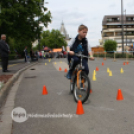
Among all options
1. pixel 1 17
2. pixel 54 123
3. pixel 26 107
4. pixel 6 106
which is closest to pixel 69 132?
pixel 54 123

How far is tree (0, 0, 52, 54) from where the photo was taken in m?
22.3

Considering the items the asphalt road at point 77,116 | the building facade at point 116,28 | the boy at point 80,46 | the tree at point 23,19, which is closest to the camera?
the asphalt road at point 77,116

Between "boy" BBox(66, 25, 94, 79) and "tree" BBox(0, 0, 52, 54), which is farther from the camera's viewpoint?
"tree" BBox(0, 0, 52, 54)

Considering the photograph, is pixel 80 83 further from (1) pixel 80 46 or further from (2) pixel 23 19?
(2) pixel 23 19

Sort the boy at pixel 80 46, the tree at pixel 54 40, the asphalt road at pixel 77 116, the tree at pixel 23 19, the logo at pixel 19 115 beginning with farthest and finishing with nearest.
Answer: the tree at pixel 54 40 → the tree at pixel 23 19 → the boy at pixel 80 46 → the logo at pixel 19 115 → the asphalt road at pixel 77 116

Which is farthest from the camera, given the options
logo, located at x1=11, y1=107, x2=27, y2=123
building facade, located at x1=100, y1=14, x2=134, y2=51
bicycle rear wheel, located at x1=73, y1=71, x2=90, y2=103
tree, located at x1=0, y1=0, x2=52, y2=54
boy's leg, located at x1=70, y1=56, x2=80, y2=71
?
building facade, located at x1=100, y1=14, x2=134, y2=51

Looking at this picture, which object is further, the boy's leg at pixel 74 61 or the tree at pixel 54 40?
the tree at pixel 54 40

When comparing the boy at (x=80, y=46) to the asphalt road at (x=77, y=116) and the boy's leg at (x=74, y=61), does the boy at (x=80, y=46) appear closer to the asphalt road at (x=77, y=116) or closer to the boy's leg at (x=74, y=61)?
the boy's leg at (x=74, y=61)

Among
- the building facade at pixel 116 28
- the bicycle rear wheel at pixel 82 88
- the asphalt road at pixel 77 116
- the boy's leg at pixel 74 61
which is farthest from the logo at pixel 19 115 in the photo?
the building facade at pixel 116 28

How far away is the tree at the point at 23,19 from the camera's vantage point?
22297 mm

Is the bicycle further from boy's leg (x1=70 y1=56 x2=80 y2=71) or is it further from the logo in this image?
the logo

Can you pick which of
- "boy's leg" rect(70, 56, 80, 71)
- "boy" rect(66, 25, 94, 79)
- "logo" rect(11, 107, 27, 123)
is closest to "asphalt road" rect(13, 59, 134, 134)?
"logo" rect(11, 107, 27, 123)

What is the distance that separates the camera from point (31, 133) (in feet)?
11.5

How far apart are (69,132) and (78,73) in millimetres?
2109
